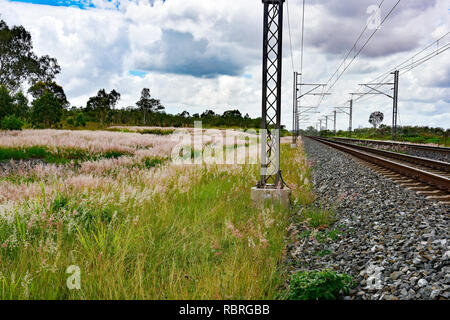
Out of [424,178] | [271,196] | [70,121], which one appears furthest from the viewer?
[70,121]

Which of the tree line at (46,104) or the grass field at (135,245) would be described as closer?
the grass field at (135,245)

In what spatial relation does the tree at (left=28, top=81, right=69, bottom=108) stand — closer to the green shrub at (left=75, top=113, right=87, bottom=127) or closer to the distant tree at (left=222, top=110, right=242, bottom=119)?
the green shrub at (left=75, top=113, right=87, bottom=127)

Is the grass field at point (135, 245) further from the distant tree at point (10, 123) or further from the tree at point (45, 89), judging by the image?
the tree at point (45, 89)

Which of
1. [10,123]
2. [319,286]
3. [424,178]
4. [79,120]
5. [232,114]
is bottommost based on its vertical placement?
[319,286]

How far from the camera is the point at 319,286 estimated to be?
2.74 m

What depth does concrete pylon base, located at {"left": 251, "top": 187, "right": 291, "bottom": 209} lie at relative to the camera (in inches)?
229

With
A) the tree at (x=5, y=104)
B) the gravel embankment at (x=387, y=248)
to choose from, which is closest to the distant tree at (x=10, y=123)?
the tree at (x=5, y=104)

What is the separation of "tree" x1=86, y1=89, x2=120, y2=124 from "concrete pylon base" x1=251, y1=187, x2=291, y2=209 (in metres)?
79.2

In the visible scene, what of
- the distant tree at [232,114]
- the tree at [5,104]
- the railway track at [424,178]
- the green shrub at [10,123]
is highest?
the distant tree at [232,114]

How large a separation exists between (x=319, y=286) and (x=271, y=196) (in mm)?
3139

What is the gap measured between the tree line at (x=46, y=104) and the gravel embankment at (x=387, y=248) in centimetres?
1824

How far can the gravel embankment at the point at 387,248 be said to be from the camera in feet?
9.06

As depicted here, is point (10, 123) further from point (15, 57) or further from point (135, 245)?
point (15, 57)

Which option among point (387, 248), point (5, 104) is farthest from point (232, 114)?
point (387, 248)
